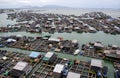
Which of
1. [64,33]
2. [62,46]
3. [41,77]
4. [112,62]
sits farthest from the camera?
[64,33]

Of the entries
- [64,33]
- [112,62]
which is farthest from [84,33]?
[112,62]

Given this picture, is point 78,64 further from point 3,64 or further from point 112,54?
point 3,64

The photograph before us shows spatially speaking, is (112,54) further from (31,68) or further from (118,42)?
(31,68)

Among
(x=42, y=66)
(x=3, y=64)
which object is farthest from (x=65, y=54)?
(x=3, y=64)

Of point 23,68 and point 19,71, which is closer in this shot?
point 19,71

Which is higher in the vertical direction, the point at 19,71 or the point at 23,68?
the point at 23,68

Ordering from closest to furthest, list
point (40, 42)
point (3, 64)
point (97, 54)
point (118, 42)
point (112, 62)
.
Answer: point (3, 64) < point (112, 62) < point (97, 54) < point (40, 42) < point (118, 42)

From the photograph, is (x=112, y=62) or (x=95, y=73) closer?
(x=95, y=73)

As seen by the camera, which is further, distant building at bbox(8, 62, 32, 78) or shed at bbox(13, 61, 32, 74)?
shed at bbox(13, 61, 32, 74)

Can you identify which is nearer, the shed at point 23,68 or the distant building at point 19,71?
the distant building at point 19,71
